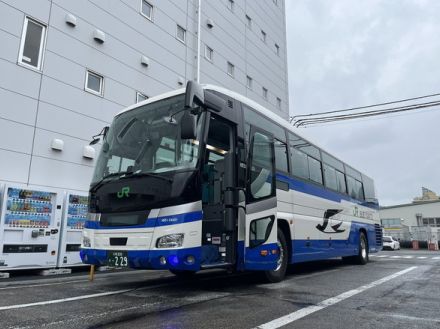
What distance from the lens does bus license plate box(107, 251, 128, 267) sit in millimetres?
6223

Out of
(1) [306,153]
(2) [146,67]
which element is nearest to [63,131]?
(2) [146,67]

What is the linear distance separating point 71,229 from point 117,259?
529cm

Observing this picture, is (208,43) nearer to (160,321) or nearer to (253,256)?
(253,256)

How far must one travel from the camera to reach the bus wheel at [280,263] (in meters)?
8.05

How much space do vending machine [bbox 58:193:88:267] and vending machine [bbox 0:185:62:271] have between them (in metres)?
0.20

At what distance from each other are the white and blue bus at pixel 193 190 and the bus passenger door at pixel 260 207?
0.02m

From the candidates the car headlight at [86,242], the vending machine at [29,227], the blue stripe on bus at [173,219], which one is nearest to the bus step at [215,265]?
the blue stripe on bus at [173,219]

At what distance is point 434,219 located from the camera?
5534cm

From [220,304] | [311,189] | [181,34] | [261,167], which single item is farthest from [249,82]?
[220,304]

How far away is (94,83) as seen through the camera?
14.1 m

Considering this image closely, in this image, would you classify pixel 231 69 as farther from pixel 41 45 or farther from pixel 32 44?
pixel 32 44

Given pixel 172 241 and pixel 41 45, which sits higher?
pixel 41 45

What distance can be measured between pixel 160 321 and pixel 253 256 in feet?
9.23

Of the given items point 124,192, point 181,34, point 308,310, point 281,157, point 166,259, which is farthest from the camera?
point 181,34
